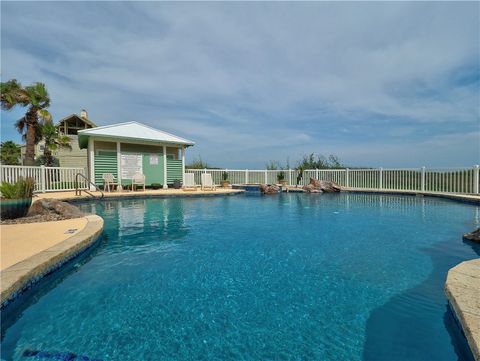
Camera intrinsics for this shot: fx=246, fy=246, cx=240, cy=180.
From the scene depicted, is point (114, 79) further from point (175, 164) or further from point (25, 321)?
point (25, 321)

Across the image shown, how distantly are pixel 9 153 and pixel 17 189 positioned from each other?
22.9m

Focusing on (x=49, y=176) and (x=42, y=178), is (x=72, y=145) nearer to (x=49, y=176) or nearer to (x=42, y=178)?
(x=49, y=176)

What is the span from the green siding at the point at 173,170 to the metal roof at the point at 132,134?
Result: 47.1 inches

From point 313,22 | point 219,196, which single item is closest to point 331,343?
point 313,22

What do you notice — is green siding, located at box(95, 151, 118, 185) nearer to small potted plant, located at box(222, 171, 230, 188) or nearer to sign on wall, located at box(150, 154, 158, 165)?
sign on wall, located at box(150, 154, 158, 165)

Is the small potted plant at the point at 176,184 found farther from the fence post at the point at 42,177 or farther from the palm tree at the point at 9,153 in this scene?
the palm tree at the point at 9,153

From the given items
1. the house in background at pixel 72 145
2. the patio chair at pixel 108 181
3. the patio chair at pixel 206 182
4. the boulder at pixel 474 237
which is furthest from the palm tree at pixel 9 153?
the boulder at pixel 474 237

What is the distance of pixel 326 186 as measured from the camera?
14195 mm

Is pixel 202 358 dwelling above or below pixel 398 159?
below

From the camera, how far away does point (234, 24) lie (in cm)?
823

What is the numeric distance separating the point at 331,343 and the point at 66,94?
1666cm

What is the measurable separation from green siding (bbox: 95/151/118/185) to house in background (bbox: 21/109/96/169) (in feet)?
34.7

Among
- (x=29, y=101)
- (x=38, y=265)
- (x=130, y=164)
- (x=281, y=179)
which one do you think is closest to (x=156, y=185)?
(x=130, y=164)

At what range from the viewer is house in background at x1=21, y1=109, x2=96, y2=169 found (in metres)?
20.9
